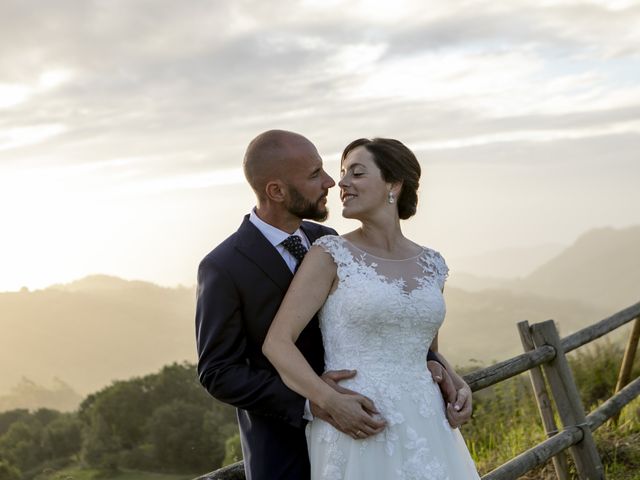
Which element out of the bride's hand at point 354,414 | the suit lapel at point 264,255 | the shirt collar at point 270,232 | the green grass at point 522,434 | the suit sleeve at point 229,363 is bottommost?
the green grass at point 522,434

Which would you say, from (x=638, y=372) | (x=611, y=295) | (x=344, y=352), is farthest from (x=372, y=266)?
(x=611, y=295)

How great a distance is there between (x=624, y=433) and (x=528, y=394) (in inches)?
53.4

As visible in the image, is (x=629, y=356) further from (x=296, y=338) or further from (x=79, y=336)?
(x=79, y=336)

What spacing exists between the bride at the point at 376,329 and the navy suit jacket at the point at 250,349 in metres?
0.08

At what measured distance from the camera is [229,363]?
9.20ft

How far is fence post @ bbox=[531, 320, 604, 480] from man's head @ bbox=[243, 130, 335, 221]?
3.20m

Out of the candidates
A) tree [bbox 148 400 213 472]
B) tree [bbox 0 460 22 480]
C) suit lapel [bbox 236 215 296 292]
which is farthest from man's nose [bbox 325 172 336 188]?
tree [bbox 0 460 22 480]

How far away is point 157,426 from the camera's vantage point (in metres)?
10.0

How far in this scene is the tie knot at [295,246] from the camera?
3020mm

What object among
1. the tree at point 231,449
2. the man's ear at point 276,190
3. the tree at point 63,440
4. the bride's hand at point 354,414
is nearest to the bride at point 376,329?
the bride's hand at point 354,414

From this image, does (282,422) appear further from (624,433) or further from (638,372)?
(638,372)

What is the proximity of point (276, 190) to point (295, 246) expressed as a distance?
217 mm

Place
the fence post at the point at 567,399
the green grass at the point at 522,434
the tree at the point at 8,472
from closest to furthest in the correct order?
the fence post at the point at 567,399, the green grass at the point at 522,434, the tree at the point at 8,472

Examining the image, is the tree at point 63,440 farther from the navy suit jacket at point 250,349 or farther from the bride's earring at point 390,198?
the bride's earring at point 390,198
